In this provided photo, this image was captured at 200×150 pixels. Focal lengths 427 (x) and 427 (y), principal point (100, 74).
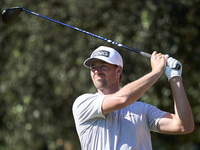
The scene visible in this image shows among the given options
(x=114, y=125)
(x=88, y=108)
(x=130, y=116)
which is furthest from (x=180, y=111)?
(x=88, y=108)

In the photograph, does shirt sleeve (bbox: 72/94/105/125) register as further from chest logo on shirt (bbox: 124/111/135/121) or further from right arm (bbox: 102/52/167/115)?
chest logo on shirt (bbox: 124/111/135/121)

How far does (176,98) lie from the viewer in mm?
3277

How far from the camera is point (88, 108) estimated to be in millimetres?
3359

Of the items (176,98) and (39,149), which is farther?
(39,149)

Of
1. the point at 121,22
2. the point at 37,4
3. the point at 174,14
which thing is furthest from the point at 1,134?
the point at 174,14

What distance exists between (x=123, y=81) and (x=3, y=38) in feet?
8.67

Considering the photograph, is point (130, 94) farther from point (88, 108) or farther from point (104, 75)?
point (104, 75)

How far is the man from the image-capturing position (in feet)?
10.4

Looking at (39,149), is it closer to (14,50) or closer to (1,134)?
(1,134)

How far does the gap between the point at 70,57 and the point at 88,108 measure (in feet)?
11.8

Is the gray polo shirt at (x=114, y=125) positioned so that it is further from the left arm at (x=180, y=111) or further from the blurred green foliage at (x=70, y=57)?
the blurred green foliage at (x=70, y=57)

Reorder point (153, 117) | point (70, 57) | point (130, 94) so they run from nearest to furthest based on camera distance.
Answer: point (130, 94) → point (153, 117) → point (70, 57)

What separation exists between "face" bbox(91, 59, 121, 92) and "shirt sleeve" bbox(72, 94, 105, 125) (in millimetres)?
183

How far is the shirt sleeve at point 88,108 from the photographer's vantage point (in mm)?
3287
